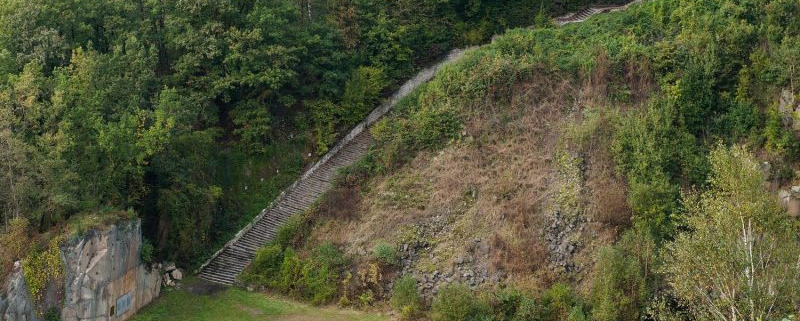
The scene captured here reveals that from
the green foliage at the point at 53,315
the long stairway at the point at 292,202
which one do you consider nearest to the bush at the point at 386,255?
the long stairway at the point at 292,202

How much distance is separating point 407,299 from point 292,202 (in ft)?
22.4

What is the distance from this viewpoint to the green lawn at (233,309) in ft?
94.7

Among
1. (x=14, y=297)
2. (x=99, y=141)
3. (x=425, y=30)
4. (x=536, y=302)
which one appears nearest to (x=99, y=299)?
(x=14, y=297)

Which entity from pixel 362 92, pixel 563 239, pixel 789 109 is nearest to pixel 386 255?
pixel 563 239

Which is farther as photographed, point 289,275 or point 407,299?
point 289,275

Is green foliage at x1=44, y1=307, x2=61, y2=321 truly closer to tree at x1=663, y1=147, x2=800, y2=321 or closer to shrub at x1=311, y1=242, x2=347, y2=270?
shrub at x1=311, y1=242, x2=347, y2=270

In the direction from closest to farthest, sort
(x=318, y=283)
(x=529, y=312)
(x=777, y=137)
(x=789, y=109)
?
(x=529, y=312), (x=777, y=137), (x=789, y=109), (x=318, y=283)

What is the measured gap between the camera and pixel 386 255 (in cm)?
3005

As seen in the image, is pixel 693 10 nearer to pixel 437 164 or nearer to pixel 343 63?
pixel 437 164

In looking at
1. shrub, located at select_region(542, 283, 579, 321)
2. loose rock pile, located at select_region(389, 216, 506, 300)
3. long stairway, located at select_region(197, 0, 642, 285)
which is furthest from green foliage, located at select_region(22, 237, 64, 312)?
shrub, located at select_region(542, 283, 579, 321)

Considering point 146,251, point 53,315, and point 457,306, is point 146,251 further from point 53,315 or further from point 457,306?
point 457,306

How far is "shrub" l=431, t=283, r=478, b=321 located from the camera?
27.4m

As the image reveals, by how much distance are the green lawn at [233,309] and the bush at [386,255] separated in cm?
185

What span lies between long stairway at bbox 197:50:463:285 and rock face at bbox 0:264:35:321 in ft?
20.9
